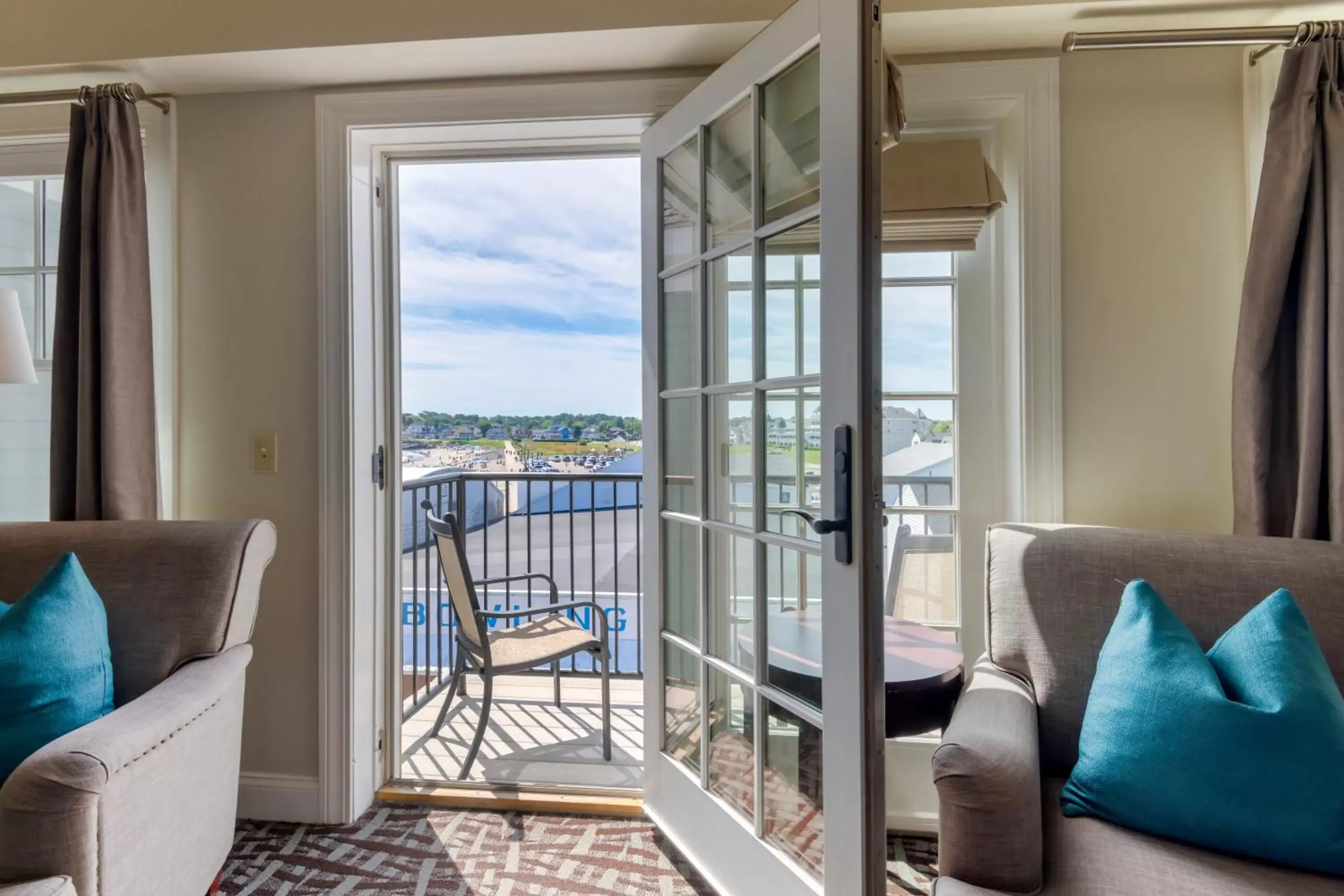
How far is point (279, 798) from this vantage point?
6.57ft

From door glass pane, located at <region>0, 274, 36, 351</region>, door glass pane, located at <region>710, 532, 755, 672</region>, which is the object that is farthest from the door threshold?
door glass pane, located at <region>0, 274, 36, 351</region>

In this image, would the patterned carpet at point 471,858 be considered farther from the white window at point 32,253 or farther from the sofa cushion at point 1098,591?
the white window at point 32,253

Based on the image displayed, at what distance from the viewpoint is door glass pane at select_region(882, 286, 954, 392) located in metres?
1.92

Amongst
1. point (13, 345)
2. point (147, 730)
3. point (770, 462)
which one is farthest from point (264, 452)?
point (770, 462)

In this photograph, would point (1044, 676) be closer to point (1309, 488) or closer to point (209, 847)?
point (1309, 488)

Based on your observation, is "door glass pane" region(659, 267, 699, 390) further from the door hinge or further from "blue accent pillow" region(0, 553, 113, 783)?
"blue accent pillow" region(0, 553, 113, 783)

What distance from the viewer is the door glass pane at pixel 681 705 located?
1757 millimetres

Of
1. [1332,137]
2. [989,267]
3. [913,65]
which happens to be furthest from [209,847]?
[1332,137]

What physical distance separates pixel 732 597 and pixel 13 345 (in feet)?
6.41

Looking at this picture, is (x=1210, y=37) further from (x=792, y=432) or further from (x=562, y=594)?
(x=562, y=594)

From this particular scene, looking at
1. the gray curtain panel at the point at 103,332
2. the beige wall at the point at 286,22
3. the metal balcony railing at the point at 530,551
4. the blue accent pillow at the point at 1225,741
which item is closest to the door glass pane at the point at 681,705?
the blue accent pillow at the point at 1225,741

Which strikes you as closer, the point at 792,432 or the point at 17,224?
the point at 792,432

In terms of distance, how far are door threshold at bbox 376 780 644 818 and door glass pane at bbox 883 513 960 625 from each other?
98 cm

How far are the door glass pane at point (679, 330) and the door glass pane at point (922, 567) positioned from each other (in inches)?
29.0
